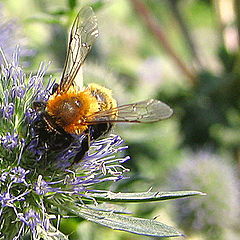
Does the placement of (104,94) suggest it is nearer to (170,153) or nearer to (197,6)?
(170,153)

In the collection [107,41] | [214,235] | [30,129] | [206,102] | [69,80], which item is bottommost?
[214,235]

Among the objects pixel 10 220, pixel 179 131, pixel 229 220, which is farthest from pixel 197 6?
pixel 10 220

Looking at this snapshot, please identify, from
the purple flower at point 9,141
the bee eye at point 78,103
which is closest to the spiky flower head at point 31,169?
the purple flower at point 9,141

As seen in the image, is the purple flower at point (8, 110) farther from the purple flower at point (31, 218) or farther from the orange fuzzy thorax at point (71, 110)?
the purple flower at point (31, 218)

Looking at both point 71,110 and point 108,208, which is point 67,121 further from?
point 108,208

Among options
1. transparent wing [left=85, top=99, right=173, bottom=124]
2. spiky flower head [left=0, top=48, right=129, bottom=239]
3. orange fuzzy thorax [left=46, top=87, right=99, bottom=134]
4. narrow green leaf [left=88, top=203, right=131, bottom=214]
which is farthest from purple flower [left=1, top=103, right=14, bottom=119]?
narrow green leaf [left=88, top=203, right=131, bottom=214]

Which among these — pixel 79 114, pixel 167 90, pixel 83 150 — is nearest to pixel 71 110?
pixel 79 114
